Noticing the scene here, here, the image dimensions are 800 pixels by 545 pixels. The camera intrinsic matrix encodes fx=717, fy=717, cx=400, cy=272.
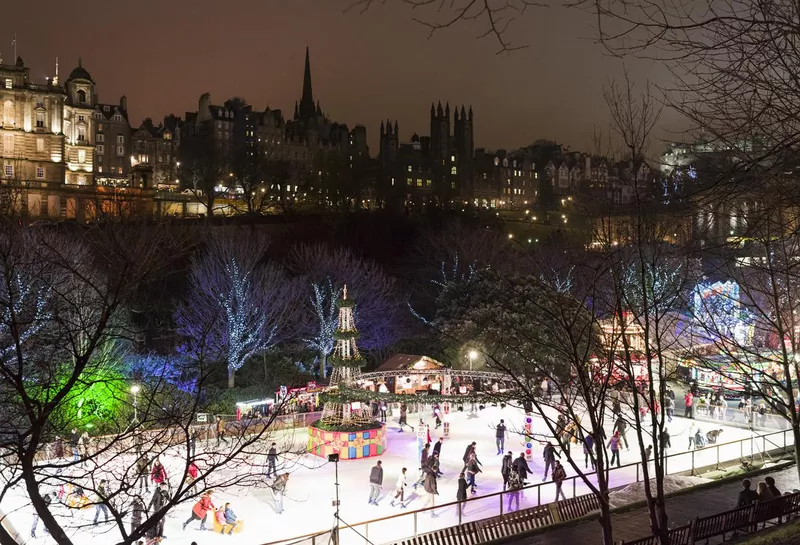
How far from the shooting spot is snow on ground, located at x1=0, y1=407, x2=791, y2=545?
13438 millimetres

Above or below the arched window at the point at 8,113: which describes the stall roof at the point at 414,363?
below

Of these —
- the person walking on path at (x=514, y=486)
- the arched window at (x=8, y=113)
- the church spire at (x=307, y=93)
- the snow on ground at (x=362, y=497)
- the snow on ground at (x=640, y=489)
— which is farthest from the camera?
the church spire at (x=307, y=93)

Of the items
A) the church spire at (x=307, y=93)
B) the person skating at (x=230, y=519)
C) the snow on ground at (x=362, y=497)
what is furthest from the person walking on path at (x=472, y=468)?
the church spire at (x=307, y=93)

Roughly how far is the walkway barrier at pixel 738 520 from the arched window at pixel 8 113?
59611 millimetres

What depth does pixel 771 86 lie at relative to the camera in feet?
16.4

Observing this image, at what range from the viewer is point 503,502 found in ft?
48.2

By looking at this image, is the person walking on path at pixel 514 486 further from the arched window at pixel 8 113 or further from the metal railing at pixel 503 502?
the arched window at pixel 8 113

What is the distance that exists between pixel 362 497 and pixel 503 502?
10.8 feet

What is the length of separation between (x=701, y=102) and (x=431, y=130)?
11683 cm

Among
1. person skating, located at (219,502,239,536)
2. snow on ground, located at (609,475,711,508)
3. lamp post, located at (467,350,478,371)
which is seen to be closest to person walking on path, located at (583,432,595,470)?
snow on ground, located at (609,475,711,508)

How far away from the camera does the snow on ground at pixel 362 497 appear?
13.4 meters

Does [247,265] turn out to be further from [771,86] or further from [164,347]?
[771,86]

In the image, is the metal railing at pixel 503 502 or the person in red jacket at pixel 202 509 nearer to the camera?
the metal railing at pixel 503 502

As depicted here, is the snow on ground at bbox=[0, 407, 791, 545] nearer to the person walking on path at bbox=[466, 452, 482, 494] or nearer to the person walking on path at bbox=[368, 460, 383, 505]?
the person walking on path at bbox=[368, 460, 383, 505]
